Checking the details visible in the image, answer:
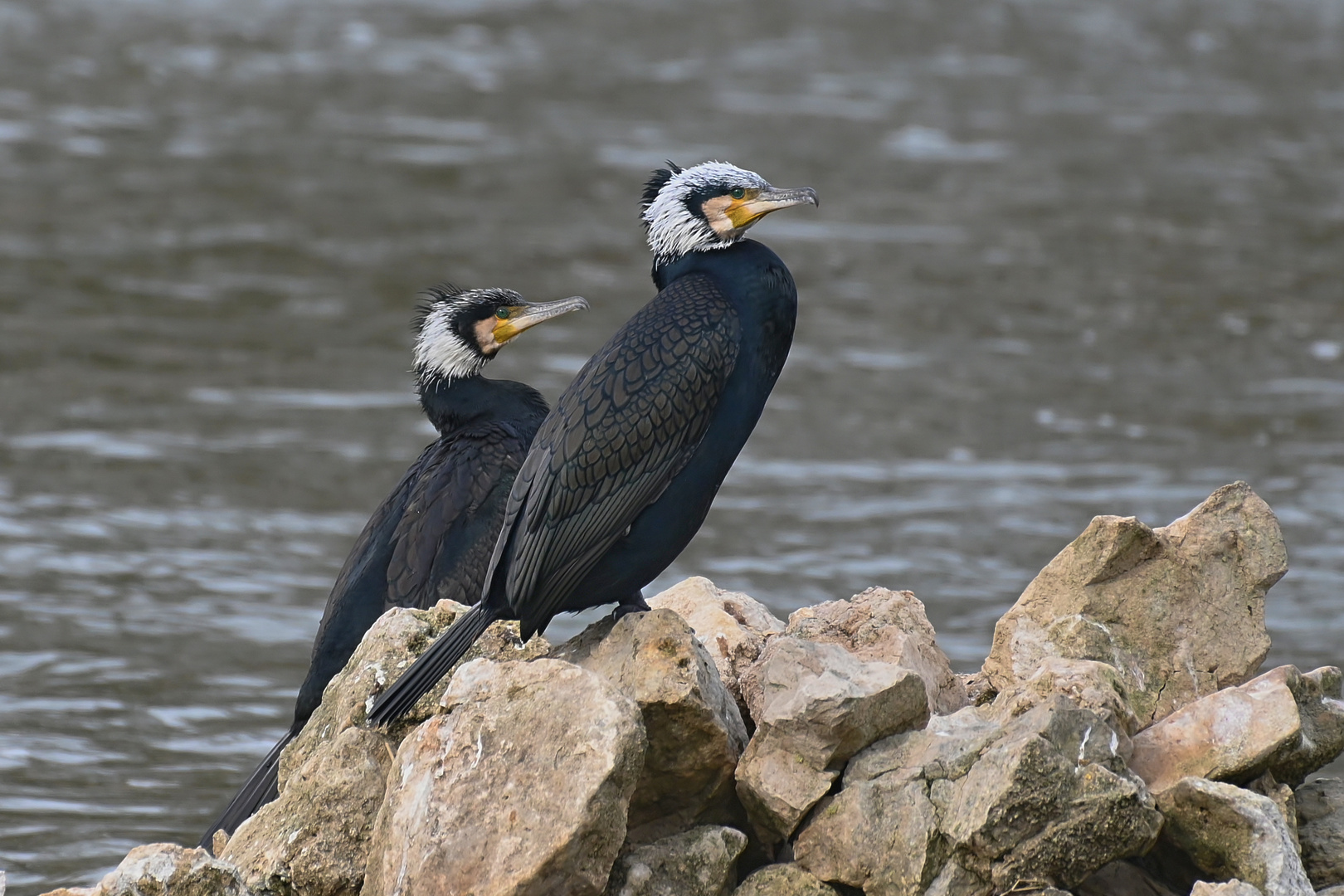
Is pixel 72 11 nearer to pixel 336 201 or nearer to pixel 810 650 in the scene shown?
pixel 336 201

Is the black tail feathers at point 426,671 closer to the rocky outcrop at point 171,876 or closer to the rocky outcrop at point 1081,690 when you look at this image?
the rocky outcrop at point 171,876

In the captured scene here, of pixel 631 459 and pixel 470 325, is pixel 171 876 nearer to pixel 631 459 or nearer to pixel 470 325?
pixel 631 459

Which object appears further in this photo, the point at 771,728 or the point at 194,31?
the point at 194,31

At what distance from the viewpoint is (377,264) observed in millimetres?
16781

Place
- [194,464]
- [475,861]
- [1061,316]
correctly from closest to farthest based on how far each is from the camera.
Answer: [475,861] → [194,464] → [1061,316]

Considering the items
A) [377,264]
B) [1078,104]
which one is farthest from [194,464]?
[1078,104]

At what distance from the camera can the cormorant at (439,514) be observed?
6.67 m

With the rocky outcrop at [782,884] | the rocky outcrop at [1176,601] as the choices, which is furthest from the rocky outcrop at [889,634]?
the rocky outcrop at [782,884]

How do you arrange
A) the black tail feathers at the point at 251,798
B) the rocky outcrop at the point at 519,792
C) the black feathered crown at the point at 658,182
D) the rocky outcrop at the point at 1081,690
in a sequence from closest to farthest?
1. the rocky outcrop at the point at 519,792
2. the rocky outcrop at the point at 1081,690
3. the black feathered crown at the point at 658,182
4. the black tail feathers at the point at 251,798

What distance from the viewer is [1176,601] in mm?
5582

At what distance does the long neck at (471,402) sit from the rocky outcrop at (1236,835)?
10.6 feet

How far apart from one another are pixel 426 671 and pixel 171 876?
35.2 inches

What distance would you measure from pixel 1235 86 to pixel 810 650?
19.9m

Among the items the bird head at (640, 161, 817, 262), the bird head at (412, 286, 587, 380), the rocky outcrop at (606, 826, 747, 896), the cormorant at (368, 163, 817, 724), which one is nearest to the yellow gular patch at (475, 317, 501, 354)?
the bird head at (412, 286, 587, 380)
